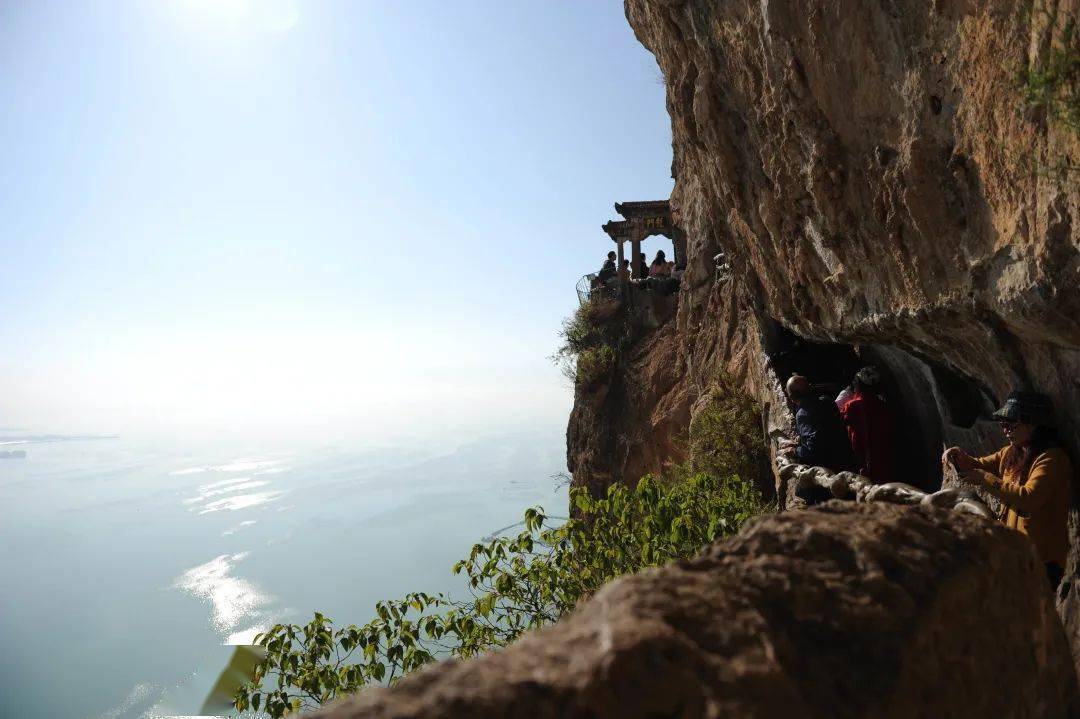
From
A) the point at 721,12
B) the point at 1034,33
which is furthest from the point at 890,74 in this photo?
the point at 721,12

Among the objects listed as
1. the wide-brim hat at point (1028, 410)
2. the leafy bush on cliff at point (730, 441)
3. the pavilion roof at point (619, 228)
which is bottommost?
the leafy bush on cliff at point (730, 441)

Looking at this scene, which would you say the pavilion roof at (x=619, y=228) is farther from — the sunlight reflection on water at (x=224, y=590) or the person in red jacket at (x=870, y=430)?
the sunlight reflection on water at (x=224, y=590)

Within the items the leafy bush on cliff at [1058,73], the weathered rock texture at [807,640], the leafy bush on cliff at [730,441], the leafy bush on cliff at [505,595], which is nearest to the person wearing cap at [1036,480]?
the weathered rock texture at [807,640]

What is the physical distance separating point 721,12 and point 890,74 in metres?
2.55

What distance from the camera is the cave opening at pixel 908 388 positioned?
21.8 feet

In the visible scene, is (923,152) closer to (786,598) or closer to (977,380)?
(977,380)

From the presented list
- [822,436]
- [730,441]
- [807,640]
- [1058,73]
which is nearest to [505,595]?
[822,436]

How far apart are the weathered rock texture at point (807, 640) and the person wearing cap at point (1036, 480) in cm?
158

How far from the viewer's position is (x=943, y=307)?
4.69 metres

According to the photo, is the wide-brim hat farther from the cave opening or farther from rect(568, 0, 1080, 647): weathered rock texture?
the cave opening

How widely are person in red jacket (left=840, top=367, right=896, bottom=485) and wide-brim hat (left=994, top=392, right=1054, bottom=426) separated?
2.75 m

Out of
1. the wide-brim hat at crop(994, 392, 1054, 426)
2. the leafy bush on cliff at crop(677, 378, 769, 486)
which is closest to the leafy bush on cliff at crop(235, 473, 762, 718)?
the wide-brim hat at crop(994, 392, 1054, 426)


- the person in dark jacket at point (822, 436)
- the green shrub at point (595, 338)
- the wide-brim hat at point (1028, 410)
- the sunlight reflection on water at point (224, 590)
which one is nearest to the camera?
the wide-brim hat at point (1028, 410)

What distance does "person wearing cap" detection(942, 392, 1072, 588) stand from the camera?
3775mm
